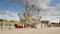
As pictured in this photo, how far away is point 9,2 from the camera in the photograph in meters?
4.68

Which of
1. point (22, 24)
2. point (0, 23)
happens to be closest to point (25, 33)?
point (22, 24)

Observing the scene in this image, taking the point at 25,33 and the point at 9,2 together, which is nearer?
the point at 25,33

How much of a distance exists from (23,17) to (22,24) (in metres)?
0.24

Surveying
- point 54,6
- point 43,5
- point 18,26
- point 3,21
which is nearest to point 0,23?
point 3,21

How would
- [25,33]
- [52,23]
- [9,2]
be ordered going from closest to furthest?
[25,33] < [9,2] < [52,23]

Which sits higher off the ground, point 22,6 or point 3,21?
point 22,6

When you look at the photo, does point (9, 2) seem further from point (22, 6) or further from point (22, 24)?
point (22, 24)

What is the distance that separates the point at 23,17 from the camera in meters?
4.94

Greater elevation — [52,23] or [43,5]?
[43,5]

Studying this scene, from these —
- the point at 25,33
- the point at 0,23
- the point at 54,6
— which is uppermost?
the point at 54,6

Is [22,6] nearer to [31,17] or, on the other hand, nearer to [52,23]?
[31,17]

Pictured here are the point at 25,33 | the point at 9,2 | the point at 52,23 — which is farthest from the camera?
the point at 52,23

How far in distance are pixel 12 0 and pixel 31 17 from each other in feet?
2.68

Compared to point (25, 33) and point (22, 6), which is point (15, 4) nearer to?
point (22, 6)
